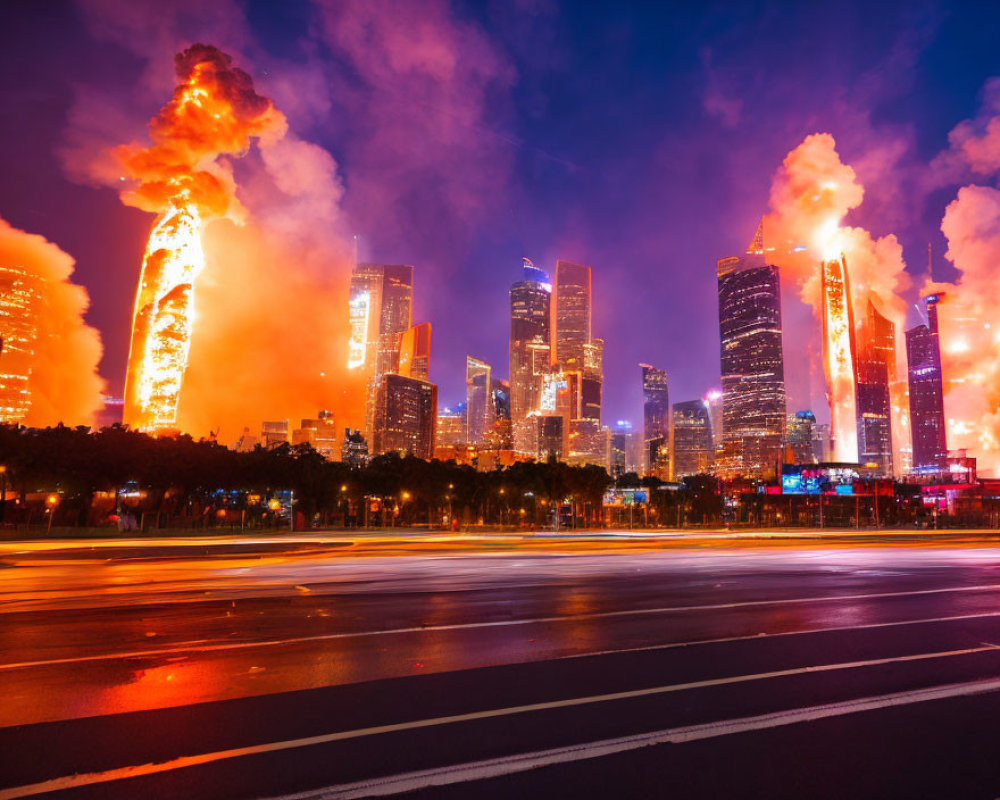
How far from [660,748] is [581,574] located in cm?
1442

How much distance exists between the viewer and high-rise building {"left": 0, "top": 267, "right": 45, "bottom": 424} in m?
112

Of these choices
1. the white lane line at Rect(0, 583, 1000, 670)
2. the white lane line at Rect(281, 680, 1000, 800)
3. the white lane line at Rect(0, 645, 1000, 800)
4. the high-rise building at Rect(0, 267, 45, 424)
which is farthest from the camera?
the high-rise building at Rect(0, 267, 45, 424)

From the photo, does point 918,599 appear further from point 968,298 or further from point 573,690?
point 968,298

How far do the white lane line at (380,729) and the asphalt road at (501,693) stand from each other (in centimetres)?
3

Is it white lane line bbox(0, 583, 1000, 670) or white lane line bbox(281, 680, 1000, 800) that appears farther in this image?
white lane line bbox(0, 583, 1000, 670)

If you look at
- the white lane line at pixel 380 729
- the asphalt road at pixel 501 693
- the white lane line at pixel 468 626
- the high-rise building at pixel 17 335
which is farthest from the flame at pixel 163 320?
the white lane line at pixel 380 729

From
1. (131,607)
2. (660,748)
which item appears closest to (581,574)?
(131,607)

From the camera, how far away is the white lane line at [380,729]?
16.2ft

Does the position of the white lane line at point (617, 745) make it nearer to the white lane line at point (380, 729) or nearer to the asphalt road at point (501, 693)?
the asphalt road at point (501, 693)

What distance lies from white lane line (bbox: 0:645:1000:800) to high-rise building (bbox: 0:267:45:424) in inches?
4751

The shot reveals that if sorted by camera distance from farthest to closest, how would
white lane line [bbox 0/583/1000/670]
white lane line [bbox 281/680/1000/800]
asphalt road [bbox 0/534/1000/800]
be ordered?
white lane line [bbox 0/583/1000/670] → asphalt road [bbox 0/534/1000/800] → white lane line [bbox 281/680/1000/800]

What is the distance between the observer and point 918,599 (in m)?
14.2

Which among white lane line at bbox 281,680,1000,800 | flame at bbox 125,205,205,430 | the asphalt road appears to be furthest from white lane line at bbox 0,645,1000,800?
flame at bbox 125,205,205,430

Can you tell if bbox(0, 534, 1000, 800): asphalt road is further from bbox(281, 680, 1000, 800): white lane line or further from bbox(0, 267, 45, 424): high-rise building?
bbox(0, 267, 45, 424): high-rise building
